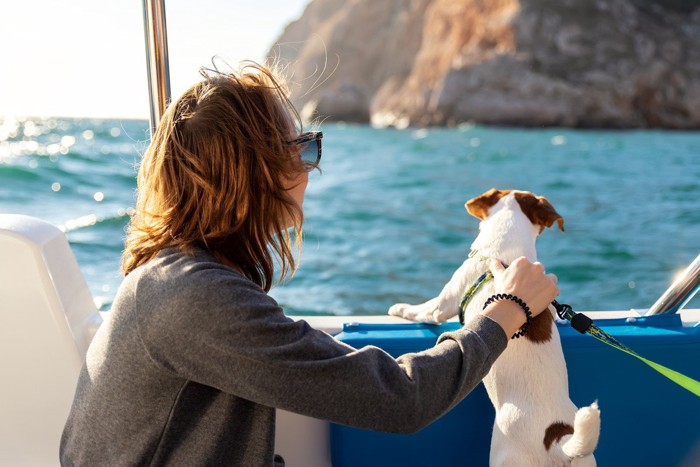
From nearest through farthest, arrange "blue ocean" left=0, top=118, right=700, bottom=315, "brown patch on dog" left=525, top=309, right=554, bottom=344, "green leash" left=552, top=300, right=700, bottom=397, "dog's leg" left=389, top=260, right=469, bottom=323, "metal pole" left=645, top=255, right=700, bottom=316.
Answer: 1. "green leash" left=552, top=300, right=700, bottom=397
2. "brown patch on dog" left=525, top=309, right=554, bottom=344
3. "metal pole" left=645, top=255, right=700, bottom=316
4. "dog's leg" left=389, top=260, right=469, bottom=323
5. "blue ocean" left=0, top=118, right=700, bottom=315

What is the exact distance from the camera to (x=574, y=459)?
1.20m

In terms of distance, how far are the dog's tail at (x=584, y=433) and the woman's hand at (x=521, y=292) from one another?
0.16 m

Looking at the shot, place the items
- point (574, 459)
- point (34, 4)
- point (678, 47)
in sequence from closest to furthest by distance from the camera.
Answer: point (574, 459), point (34, 4), point (678, 47)

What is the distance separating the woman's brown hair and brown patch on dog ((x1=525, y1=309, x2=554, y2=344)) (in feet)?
1.84

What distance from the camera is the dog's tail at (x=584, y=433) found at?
106 cm

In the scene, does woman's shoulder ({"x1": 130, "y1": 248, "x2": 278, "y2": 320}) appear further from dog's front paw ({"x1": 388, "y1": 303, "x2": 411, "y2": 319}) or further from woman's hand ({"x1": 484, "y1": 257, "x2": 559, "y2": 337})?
dog's front paw ({"x1": 388, "y1": 303, "x2": 411, "y2": 319})

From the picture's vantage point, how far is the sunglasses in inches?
37.6

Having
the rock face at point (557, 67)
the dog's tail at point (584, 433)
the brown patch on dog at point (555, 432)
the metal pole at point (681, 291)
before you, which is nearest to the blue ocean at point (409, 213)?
the metal pole at point (681, 291)

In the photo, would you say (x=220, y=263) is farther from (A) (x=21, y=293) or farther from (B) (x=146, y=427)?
(A) (x=21, y=293)

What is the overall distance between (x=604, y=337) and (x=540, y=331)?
4.2 inches

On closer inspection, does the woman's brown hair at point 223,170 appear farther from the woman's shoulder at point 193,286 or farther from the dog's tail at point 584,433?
the dog's tail at point 584,433

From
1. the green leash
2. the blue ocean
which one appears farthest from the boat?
the blue ocean

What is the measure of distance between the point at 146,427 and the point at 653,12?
3708 cm

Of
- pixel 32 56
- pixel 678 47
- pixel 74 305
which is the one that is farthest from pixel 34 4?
pixel 678 47
